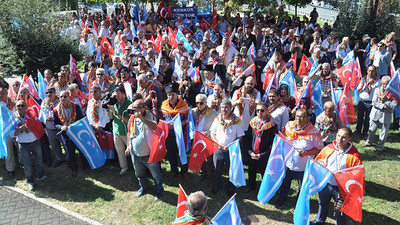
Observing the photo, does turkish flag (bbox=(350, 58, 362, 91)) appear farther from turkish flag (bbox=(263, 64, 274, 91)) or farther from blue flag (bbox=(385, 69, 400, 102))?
turkish flag (bbox=(263, 64, 274, 91))

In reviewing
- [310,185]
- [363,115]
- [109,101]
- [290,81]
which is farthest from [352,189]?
[363,115]

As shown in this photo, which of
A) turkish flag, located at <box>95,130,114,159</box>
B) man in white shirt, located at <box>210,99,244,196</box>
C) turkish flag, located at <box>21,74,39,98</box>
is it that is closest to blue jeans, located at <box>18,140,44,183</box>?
turkish flag, located at <box>95,130,114,159</box>

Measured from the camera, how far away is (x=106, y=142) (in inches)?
295

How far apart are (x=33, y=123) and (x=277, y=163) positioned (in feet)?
15.3

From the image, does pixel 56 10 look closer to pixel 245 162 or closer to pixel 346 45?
pixel 245 162

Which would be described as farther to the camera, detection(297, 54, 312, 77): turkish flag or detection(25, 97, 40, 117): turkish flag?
detection(297, 54, 312, 77): turkish flag

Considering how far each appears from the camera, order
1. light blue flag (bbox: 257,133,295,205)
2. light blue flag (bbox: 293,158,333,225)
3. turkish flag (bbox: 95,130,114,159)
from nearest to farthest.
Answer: light blue flag (bbox: 293,158,333,225), light blue flag (bbox: 257,133,295,205), turkish flag (bbox: 95,130,114,159)

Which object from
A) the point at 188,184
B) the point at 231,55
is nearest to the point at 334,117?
the point at 188,184

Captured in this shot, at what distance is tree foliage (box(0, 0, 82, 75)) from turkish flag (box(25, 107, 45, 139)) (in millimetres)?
4391

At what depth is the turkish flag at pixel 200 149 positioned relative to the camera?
20.1ft

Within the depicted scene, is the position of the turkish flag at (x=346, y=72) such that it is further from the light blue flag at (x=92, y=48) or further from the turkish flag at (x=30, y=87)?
the light blue flag at (x=92, y=48)

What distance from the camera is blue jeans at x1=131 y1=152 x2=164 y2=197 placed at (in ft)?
19.9

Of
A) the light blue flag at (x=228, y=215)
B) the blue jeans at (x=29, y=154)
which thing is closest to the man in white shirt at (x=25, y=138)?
the blue jeans at (x=29, y=154)

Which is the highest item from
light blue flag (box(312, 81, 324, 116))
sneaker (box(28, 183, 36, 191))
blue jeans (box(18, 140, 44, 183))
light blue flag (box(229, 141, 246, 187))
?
light blue flag (box(312, 81, 324, 116))
